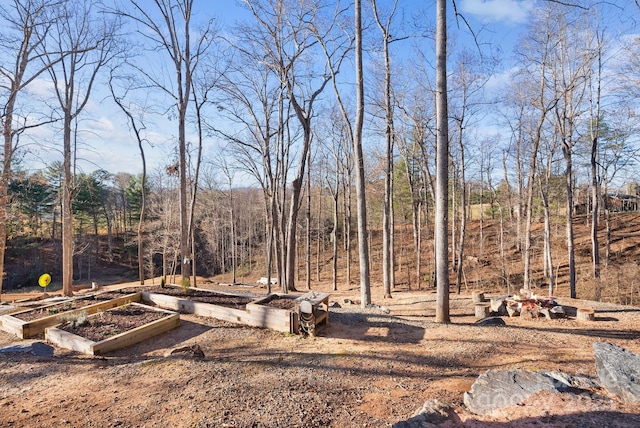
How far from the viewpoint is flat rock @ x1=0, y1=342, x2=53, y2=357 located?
4.77 meters

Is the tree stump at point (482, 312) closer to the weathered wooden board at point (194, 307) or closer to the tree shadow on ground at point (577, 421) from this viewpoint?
the tree shadow on ground at point (577, 421)

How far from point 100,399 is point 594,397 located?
469 centimetres

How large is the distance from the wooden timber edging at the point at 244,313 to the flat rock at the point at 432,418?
304 cm

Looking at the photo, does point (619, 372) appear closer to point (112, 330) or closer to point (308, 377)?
point (308, 377)

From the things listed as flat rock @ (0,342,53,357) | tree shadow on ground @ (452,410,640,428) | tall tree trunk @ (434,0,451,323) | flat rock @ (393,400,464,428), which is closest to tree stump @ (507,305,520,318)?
tall tree trunk @ (434,0,451,323)

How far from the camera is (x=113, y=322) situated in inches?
229

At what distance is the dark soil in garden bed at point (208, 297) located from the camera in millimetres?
7105

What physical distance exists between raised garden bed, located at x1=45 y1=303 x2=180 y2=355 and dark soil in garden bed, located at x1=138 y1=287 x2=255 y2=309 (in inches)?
43.7

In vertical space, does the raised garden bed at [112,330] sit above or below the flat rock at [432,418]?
below

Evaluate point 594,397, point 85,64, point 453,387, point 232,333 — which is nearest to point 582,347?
point 594,397

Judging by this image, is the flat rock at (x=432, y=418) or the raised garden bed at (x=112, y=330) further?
the raised garden bed at (x=112, y=330)

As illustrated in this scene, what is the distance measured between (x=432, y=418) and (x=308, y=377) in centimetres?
154

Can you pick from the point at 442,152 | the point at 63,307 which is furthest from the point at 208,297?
the point at 442,152

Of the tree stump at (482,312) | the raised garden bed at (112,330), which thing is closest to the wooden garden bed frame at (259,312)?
the raised garden bed at (112,330)
